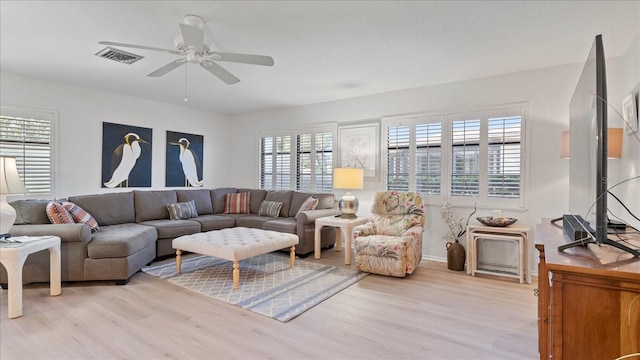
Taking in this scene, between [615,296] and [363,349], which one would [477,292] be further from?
[615,296]

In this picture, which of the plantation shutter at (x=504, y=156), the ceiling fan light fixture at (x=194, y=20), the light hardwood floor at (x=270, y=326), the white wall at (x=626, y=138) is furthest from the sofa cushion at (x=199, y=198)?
the white wall at (x=626, y=138)

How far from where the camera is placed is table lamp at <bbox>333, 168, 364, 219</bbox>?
15.3ft

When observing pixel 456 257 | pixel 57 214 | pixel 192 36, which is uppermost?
pixel 192 36

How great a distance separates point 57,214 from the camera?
356 cm

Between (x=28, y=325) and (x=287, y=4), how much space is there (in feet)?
10.4

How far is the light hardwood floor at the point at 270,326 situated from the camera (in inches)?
84.6

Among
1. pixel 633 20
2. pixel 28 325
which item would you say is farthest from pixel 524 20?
pixel 28 325

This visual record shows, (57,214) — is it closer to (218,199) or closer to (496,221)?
(218,199)

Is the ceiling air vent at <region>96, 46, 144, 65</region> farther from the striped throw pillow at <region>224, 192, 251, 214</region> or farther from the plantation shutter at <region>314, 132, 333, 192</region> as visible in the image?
the plantation shutter at <region>314, 132, 333, 192</region>

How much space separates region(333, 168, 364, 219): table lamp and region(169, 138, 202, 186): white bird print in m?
3.07

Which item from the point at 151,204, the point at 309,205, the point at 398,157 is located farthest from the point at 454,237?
the point at 151,204

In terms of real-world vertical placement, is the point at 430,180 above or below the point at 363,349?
above

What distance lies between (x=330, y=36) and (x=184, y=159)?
13.8 feet

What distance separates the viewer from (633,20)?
2547mm
